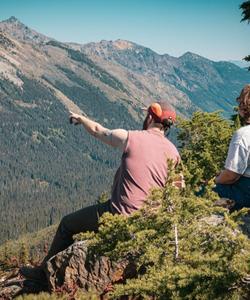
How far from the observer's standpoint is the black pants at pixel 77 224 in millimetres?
8406

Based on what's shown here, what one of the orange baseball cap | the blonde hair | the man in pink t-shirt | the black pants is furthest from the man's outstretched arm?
the blonde hair

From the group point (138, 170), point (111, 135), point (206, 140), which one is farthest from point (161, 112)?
point (206, 140)

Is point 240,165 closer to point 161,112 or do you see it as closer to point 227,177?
point 227,177

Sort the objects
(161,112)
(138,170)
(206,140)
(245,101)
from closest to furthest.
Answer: (138,170), (161,112), (245,101), (206,140)

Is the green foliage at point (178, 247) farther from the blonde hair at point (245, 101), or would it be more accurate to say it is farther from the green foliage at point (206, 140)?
the green foliage at point (206, 140)

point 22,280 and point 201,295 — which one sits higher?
point 201,295

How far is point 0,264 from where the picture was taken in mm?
11703

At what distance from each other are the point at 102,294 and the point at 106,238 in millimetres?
1488

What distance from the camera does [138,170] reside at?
25.2ft

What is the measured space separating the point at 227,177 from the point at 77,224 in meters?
2.93

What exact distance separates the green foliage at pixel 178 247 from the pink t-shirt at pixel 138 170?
1.49 metres

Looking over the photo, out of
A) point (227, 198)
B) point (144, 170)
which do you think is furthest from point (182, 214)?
point (227, 198)

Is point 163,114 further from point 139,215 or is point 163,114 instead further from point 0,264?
point 0,264

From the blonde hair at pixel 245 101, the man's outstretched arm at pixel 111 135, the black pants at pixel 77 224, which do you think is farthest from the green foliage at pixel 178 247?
the blonde hair at pixel 245 101
